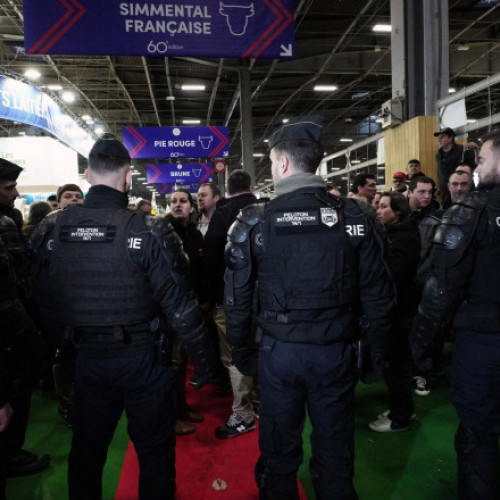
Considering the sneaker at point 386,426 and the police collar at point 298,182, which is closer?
the police collar at point 298,182

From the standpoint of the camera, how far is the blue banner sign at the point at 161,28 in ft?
15.5

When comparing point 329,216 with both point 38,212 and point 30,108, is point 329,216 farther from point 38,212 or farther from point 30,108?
point 30,108

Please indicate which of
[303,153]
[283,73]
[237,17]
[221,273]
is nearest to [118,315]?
[303,153]

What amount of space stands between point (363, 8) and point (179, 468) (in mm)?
10628

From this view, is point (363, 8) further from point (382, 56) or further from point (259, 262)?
point (259, 262)

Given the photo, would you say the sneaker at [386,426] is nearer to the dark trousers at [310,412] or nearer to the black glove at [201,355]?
the dark trousers at [310,412]

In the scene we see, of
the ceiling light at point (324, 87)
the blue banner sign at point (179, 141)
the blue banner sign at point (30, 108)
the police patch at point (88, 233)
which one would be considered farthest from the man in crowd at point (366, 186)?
the ceiling light at point (324, 87)

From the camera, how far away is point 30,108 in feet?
26.0

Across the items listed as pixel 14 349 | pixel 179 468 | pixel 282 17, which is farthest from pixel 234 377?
pixel 282 17

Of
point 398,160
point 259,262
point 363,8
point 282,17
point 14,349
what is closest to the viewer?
point 14,349

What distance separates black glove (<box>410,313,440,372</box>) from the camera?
7.50 feet

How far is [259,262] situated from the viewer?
2227 millimetres

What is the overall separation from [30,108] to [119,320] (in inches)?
283

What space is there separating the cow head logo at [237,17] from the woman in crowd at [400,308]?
2.88 metres
